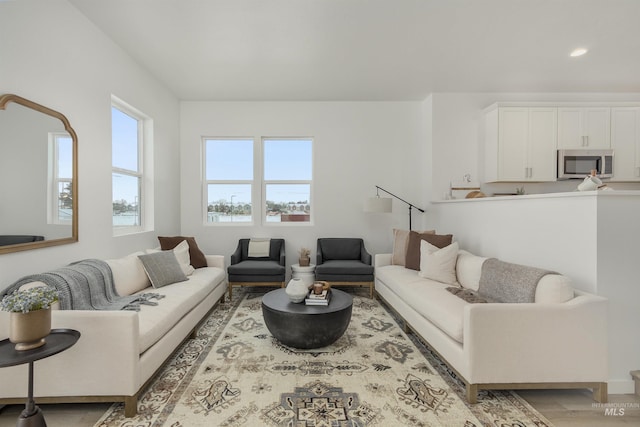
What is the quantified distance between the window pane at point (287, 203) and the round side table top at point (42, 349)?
11.9 ft

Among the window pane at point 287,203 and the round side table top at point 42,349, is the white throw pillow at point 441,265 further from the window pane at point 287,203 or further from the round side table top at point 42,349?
the round side table top at point 42,349

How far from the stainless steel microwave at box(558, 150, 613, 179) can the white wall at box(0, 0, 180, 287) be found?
5.76 meters

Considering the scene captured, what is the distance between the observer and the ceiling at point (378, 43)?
104 inches

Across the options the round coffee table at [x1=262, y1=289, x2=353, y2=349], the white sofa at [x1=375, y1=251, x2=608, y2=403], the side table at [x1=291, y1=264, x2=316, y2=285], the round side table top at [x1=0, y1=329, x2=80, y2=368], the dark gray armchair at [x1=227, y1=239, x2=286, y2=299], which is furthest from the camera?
the side table at [x1=291, y1=264, x2=316, y2=285]

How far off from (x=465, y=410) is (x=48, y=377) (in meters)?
2.55

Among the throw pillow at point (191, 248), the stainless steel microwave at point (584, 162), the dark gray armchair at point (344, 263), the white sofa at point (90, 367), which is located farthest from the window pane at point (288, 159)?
the stainless steel microwave at point (584, 162)

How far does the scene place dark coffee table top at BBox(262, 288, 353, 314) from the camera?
2633mm

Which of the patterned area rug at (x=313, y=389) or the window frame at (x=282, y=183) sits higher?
the window frame at (x=282, y=183)

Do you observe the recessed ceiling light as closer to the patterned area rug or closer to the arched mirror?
the patterned area rug

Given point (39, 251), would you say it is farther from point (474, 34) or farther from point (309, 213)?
point (474, 34)

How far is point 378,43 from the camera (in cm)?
323

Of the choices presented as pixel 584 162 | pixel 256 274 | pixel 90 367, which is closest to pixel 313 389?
pixel 90 367

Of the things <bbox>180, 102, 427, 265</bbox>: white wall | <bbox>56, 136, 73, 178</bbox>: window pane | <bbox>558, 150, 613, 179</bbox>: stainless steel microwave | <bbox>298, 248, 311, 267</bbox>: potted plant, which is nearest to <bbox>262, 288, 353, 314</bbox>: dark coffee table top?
<bbox>298, 248, 311, 267</bbox>: potted plant

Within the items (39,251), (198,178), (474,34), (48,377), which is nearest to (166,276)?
(39,251)
